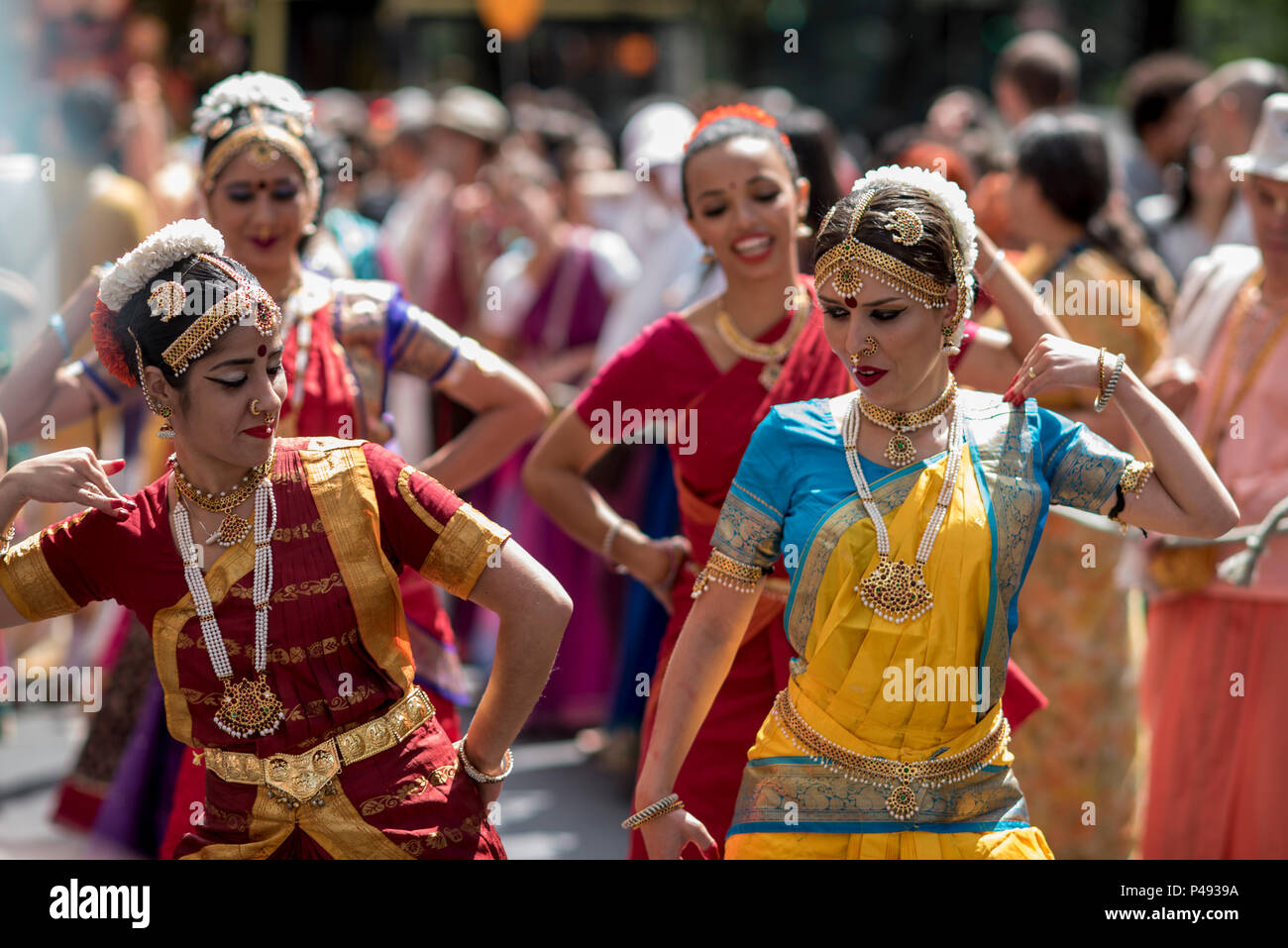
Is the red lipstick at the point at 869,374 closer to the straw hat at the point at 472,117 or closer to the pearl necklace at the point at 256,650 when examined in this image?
the pearl necklace at the point at 256,650

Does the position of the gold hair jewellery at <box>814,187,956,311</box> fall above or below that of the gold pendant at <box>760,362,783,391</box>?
above

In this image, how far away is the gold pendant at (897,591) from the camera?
2.56m

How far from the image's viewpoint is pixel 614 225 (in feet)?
29.8

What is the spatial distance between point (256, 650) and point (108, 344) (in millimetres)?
580

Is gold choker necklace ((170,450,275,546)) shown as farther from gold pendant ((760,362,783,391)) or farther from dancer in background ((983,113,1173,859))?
dancer in background ((983,113,1173,859))

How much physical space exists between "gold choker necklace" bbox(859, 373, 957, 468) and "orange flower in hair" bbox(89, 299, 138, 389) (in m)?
1.23

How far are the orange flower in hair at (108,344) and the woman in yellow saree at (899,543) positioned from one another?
1.03 m

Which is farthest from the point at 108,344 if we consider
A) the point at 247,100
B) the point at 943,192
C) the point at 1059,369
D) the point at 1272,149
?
the point at 1272,149

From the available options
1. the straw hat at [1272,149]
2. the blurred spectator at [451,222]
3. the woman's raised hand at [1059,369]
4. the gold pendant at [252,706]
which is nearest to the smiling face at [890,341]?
the woman's raised hand at [1059,369]

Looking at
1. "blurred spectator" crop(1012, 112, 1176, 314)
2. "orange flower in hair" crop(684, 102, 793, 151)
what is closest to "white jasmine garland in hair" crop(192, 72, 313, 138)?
"orange flower in hair" crop(684, 102, 793, 151)

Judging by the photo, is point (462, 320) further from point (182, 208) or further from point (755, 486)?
point (755, 486)

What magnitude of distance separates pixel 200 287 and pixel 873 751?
4.29 feet

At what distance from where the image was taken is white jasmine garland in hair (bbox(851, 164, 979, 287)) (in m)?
2.69
